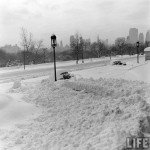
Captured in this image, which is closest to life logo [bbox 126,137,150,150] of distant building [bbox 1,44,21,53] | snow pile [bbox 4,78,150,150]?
snow pile [bbox 4,78,150,150]

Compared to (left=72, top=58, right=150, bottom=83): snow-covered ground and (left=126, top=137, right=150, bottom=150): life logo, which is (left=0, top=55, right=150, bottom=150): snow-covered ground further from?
(left=72, top=58, right=150, bottom=83): snow-covered ground

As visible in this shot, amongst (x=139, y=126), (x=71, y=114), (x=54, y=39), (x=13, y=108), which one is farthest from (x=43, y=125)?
(x=54, y=39)

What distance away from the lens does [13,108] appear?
10227 mm

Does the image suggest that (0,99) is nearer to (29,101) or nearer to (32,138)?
(29,101)

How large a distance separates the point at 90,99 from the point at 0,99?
4116 mm

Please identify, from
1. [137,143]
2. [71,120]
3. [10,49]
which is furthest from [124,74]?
[10,49]

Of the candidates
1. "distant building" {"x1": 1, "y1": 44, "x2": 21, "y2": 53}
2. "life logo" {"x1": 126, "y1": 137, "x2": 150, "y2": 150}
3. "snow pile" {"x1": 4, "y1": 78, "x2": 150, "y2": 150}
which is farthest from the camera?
"distant building" {"x1": 1, "y1": 44, "x2": 21, "y2": 53}

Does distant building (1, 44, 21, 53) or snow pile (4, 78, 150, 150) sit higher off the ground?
distant building (1, 44, 21, 53)

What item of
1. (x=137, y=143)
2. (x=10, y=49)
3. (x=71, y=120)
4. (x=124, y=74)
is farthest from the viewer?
(x=10, y=49)

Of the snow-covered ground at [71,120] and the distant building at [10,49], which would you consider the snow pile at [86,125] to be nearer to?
the snow-covered ground at [71,120]

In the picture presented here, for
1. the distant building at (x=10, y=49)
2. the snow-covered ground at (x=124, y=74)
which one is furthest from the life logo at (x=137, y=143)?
the distant building at (x=10, y=49)

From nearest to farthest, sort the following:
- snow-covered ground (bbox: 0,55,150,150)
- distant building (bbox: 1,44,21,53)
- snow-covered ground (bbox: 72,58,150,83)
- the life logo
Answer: the life logo, snow-covered ground (bbox: 0,55,150,150), snow-covered ground (bbox: 72,58,150,83), distant building (bbox: 1,44,21,53)

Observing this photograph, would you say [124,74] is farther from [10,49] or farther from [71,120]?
[10,49]

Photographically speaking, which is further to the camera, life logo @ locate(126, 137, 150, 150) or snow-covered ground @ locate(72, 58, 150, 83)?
snow-covered ground @ locate(72, 58, 150, 83)
